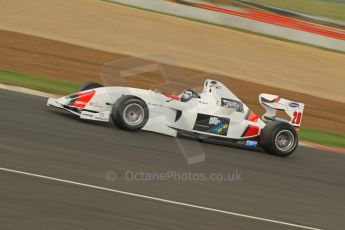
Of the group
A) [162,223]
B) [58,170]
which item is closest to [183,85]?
[58,170]

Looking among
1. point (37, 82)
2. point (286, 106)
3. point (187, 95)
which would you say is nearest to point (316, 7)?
point (37, 82)

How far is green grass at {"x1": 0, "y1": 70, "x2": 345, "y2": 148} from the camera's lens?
13.3 metres

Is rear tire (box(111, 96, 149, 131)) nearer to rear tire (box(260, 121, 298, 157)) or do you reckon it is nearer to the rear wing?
rear tire (box(260, 121, 298, 157))

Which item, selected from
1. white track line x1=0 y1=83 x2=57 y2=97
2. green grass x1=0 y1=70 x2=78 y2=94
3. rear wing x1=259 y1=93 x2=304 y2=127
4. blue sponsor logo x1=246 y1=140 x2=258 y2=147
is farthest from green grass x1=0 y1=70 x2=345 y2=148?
blue sponsor logo x1=246 y1=140 x2=258 y2=147

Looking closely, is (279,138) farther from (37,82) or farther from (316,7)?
(316,7)

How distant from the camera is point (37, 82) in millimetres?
14133

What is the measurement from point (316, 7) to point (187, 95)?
59.2ft

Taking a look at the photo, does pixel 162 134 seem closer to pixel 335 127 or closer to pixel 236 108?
pixel 236 108

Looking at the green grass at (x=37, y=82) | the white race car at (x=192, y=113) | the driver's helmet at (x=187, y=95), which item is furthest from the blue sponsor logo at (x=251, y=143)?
the green grass at (x=37, y=82)

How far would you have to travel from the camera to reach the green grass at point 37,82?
13.4 metres

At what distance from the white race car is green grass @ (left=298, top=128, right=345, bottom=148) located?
8.62 feet

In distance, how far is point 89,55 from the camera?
18.1 meters

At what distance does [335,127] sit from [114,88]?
750 cm

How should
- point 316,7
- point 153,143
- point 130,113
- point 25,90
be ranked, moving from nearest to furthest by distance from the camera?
point 153,143, point 130,113, point 25,90, point 316,7
